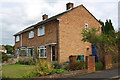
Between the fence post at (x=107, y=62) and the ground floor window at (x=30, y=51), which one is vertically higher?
the ground floor window at (x=30, y=51)

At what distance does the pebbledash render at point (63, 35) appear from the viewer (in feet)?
56.1

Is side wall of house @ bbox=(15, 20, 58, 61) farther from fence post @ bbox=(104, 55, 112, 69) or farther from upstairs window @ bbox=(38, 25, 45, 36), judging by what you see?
fence post @ bbox=(104, 55, 112, 69)

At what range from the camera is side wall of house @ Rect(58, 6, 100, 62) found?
17.1 m

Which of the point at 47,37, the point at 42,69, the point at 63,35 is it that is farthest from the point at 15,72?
the point at 47,37

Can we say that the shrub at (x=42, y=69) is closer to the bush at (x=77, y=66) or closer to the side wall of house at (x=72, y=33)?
the bush at (x=77, y=66)

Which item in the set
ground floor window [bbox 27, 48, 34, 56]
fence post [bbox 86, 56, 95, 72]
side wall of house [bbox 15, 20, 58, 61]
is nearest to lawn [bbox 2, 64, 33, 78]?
fence post [bbox 86, 56, 95, 72]

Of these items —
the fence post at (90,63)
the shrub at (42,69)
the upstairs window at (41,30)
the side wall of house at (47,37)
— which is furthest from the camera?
the upstairs window at (41,30)

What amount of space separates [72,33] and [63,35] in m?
1.70

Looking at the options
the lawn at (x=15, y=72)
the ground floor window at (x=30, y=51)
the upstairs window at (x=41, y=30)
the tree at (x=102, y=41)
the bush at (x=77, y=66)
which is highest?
the upstairs window at (x=41, y=30)

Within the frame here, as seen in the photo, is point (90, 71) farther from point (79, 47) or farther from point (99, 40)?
point (79, 47)

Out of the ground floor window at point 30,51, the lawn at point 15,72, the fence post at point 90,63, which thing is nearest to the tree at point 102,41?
the fence post at point 90,63

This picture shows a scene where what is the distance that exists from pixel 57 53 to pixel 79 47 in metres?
3.66

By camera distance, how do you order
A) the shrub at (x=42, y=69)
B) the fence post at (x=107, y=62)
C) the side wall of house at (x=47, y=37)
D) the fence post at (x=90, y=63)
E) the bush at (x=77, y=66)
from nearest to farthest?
the shrub at (x=42, y=69) → the bush at (x=77, y=66) → the fence post at (x=90, y=63) → the fence post at (x=107, y=62) → the side wall of house at (x=47, y=37)

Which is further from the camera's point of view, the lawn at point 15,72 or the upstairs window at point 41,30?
the upstairs window at point 41,30
